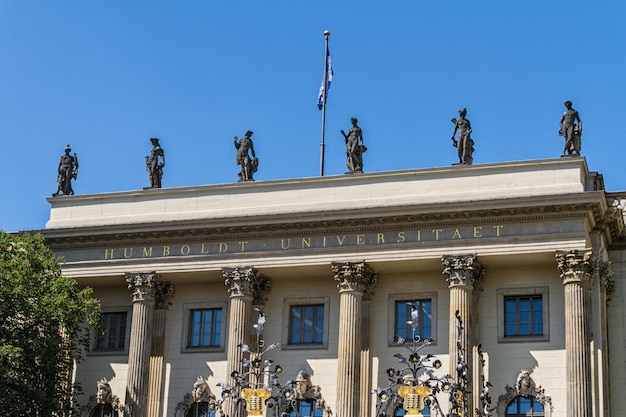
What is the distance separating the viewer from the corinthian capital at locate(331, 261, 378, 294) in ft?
153

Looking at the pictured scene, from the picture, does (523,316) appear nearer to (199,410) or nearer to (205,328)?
(205,328)

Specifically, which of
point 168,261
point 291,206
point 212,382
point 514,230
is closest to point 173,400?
point 212,382

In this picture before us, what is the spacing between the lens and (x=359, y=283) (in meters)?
46.9

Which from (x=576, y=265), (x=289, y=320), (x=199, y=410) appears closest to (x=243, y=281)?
(x=289, y=320)

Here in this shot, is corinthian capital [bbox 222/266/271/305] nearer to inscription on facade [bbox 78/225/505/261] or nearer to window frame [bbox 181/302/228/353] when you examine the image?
inscription on facade [bbox 78/225/505/261]

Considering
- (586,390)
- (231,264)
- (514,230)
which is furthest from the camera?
(231,264)

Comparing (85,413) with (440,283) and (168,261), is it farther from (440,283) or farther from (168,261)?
(440,283)

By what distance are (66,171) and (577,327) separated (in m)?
24.3

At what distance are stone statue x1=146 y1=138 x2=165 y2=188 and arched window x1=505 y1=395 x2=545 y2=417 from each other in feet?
60.0

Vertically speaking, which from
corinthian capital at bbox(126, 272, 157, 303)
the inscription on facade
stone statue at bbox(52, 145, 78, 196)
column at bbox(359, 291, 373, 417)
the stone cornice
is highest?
stone statue at bbox(52, 145, 78, 196)

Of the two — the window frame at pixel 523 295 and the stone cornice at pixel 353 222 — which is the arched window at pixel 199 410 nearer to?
the stone cornice at pixel 353 222

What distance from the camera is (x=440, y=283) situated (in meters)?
47.0

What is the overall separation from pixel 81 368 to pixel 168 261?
6.34 meters

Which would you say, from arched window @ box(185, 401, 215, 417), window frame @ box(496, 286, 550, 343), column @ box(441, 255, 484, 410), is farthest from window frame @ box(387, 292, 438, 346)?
arched window @ box(185, 401, 215, 417)
